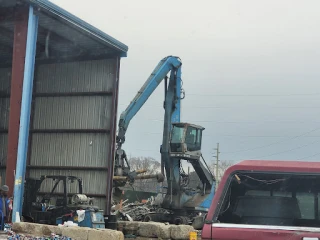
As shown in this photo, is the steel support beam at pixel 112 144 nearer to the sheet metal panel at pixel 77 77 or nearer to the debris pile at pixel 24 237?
the sheet metal panel at pixel 77 77

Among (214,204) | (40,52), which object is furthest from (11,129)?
(214,204)

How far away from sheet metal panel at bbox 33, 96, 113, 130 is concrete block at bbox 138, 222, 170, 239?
4.65 metres

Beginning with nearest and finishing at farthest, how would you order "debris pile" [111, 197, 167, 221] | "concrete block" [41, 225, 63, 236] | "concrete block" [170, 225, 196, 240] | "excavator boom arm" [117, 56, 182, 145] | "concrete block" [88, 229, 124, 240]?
"concrete block" [88, 229, 124, 240], "concrete block" [41, 225, 63, 236], "concrete block" [170, 225, 196, 240], "excavator boom arm" [117, 56, 182, 145], "debris pile" [111, 197, 167, 221]

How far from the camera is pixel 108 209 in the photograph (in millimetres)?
18844

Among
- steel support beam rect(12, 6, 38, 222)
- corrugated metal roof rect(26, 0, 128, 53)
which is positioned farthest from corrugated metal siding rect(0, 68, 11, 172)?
steel support beam rect(12, 6, 38, 222)

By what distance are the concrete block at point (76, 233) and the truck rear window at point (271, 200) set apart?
8.95 metres

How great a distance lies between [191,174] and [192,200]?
2842 millimetres

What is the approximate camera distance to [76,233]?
41.9 feet

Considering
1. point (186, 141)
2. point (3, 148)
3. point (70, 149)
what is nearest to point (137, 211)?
point (186, 141)

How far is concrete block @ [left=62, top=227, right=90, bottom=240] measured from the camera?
41.5 ft

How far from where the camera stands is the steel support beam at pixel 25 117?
46.5 feet

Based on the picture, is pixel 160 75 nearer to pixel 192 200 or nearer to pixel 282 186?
pixel 192 200

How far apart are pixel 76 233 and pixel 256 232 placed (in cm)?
937

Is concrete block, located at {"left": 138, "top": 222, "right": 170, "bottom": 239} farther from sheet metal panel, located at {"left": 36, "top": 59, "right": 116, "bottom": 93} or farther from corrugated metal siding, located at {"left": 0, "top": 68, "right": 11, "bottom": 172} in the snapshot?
corrugated metal siding, located at {"left": 0, "top": 68, "right": 11, "bottom": 172}
